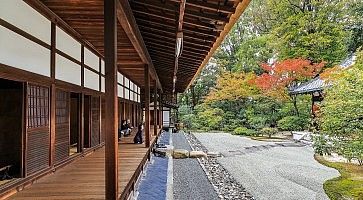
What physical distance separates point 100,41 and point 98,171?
2690 mm

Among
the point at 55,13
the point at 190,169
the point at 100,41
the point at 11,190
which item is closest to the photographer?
the point at 11,190

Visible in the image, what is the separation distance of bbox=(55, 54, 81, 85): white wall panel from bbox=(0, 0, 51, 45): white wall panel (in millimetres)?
530

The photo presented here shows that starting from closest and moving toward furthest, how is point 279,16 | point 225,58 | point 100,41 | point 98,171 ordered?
1. point 98,171
2. point 100,41
3. point 279,16
4. point 225,58

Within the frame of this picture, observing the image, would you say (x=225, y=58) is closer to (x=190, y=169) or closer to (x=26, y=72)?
(x=190, y=169)

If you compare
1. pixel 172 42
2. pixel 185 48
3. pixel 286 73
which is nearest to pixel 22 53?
pixel 172 42

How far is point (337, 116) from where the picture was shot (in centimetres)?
497

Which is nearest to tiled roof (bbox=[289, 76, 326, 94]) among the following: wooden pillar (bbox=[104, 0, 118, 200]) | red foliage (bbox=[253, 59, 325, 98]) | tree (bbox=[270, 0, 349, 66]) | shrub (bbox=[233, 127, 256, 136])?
red foliage (bbox=[253, 59, 325, 98])

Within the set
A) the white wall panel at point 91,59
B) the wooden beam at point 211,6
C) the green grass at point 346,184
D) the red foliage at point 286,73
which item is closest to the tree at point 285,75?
the red foliage at point 286,73

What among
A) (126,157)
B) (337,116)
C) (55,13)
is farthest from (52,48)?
(337,116)

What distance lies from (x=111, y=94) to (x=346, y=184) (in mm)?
6035

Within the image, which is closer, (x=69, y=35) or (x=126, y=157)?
(x=69, y=35)

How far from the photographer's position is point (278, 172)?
29.7ft

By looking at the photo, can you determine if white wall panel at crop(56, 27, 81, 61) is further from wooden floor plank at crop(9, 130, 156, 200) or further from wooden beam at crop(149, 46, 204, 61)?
wooden floor plank at crop(9, 130, 156, 200)

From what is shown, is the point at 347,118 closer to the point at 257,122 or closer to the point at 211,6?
the point at 211,6
